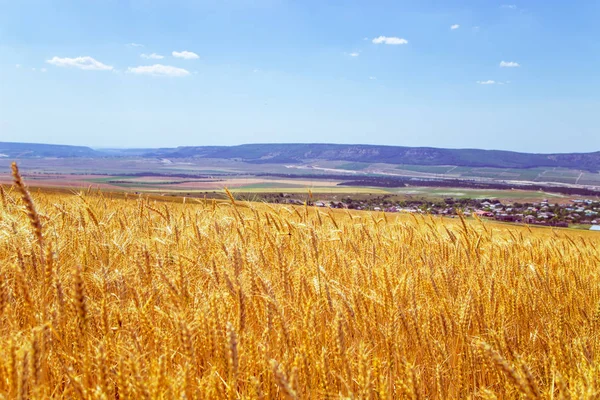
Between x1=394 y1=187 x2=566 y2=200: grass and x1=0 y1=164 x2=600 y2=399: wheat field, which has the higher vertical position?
x1=0 y1=164 x2=600 y2=399: wheat field

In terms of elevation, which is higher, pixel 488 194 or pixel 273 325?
pixel 273 325

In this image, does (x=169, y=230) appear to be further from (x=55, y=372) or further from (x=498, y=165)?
(x=498, y=165)

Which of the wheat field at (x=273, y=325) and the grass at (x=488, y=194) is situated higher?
→ the wheat field at (x=273, y=325)

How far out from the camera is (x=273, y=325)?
170cm

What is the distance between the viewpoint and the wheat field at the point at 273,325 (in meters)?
1.09

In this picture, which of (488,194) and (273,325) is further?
(488,194)

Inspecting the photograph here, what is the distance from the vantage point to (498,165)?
641ft

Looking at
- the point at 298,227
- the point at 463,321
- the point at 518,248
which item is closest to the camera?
the point at 463,321

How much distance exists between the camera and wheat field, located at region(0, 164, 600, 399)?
3.59 ft

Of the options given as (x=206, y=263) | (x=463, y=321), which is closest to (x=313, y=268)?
(x=206, y=263)

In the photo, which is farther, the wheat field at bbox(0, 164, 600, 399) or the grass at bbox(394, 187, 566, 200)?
the grass at bbox(394, 187, 566, 200)

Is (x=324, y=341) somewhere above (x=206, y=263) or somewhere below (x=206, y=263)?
below

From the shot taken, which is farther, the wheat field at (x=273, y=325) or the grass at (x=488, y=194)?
the grass at (x=488, y=194)

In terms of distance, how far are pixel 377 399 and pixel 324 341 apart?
346 millimetres
